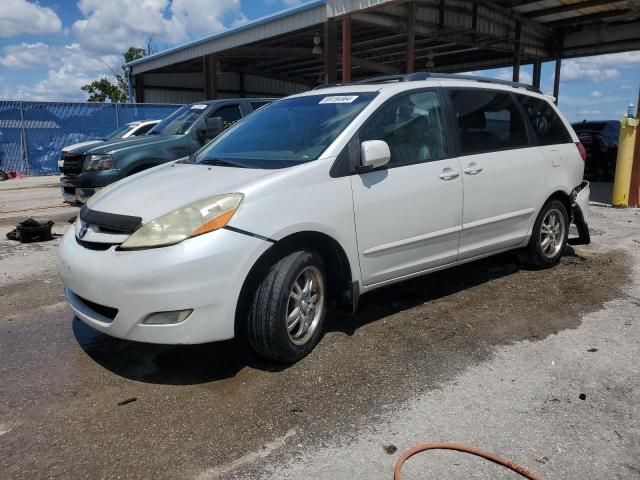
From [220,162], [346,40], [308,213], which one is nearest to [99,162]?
[220,162]

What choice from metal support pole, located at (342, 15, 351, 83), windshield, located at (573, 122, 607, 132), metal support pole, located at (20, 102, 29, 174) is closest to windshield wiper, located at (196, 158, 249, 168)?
metal support pole, located at (342, 15, 351, 83)

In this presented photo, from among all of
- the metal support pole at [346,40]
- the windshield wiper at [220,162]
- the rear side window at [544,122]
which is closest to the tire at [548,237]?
the rear side window at [544,122]

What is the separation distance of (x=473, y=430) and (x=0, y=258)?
5955 mm

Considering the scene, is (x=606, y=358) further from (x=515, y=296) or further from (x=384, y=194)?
(x=384, y=194)

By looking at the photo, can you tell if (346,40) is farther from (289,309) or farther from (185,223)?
(185,223)

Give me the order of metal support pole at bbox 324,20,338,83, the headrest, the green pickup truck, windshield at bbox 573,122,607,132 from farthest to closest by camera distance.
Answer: windshield at bbox 573,122,607,132
metal support pole at bbox 324,20,338,83
the green pickup truck
the headrest

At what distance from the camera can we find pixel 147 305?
2936mm

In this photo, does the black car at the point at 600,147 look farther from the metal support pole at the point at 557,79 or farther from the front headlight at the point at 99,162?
the front headlight at the point at 99,162

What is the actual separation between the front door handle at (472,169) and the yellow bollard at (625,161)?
22.0ft

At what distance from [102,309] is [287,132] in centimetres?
184

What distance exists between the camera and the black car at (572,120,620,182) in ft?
49.5

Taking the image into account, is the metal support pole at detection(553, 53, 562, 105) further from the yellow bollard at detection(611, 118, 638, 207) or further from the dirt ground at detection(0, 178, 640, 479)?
the dirt ground at detection(0, 178, 640, 479)

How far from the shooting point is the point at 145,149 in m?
7.80

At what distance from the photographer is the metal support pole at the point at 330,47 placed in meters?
14.2
